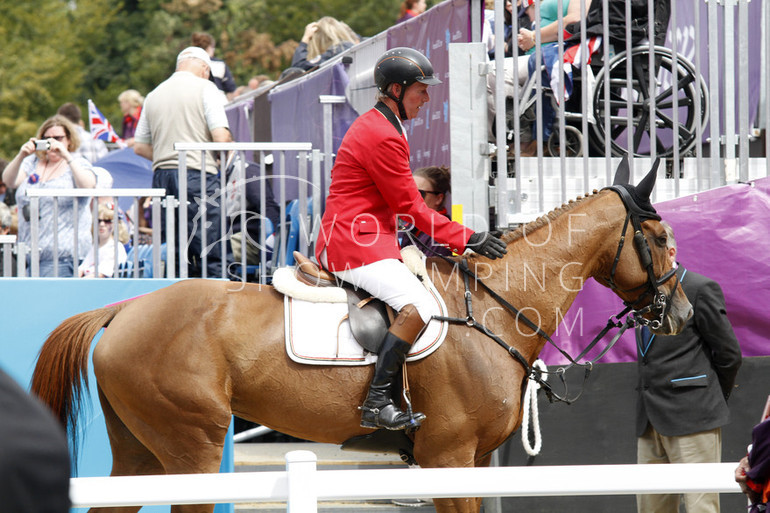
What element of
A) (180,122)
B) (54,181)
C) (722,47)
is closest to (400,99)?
(180,122)

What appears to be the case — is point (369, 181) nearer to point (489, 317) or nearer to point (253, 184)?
point (489, 317)

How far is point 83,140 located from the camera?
44.6 feet

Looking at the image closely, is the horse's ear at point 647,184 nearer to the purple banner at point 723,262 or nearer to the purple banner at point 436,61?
the purple banner at point 723,262

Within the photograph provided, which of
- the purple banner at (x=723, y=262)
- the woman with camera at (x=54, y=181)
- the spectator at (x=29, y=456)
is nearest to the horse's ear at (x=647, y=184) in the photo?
the purple banner at (x=723, y=262)

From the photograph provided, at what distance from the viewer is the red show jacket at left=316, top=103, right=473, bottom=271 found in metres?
5.00

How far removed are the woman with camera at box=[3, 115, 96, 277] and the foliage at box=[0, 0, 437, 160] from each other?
59.3 feet

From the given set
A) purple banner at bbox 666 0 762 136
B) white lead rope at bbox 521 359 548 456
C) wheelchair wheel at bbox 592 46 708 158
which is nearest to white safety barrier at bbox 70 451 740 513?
white lead rope at bbox 521 359 548 456

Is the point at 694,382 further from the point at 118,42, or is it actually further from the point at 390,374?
the point at 118,42

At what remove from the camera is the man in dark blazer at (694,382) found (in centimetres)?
609

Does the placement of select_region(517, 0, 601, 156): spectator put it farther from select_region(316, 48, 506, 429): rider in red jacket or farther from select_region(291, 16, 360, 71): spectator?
select_region(291, 16, 360, 71): spectator

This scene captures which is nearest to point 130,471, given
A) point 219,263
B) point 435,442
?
point 435,442

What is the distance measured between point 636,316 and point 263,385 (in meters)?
2.08

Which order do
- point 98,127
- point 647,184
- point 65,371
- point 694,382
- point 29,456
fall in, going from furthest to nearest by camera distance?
point 98,127
point 694,382
point 647,184
point 65,371
point 29,456

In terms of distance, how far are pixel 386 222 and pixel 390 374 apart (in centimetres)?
86
